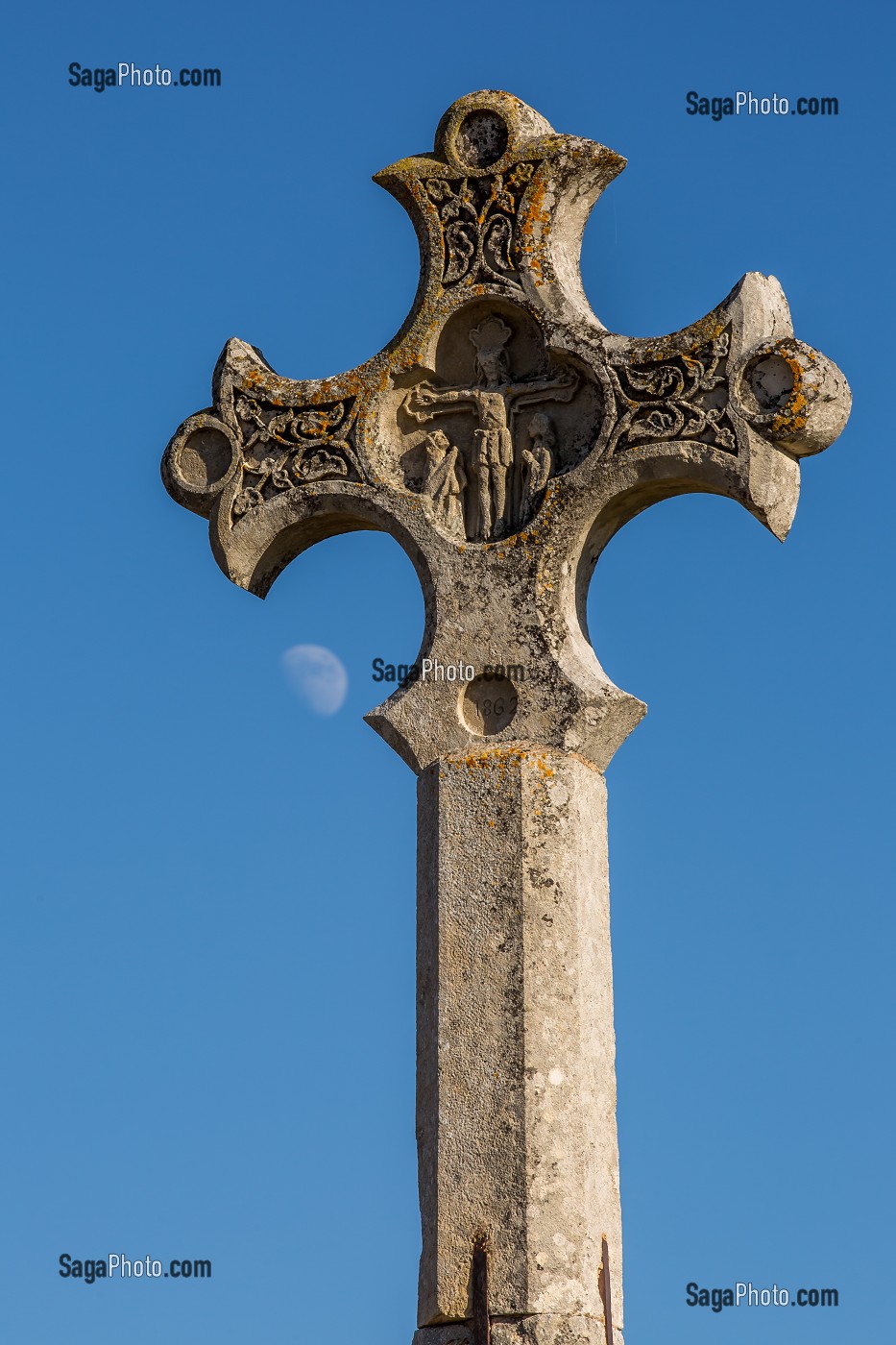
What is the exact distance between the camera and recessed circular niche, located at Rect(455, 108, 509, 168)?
377 inches

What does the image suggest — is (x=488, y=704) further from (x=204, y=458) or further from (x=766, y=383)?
(x=204, y=458)

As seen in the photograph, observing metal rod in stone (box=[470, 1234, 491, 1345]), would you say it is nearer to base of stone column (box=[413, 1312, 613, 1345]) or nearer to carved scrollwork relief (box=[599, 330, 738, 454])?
base of stone column (box=[413, 1312, 613, 1345])

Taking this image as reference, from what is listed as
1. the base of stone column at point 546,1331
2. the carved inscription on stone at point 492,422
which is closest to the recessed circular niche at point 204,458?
the carved inscription on stone at point 492,422

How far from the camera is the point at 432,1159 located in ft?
27.2

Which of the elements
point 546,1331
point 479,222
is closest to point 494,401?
point 479,222

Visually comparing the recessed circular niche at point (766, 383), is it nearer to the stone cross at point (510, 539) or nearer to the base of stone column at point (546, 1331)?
the stone cross at point (510, 539)

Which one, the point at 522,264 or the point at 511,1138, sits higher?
the point at 522,264

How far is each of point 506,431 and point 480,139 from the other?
130cm

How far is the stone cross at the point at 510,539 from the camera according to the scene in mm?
8148

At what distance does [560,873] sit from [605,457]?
1688 millimetres

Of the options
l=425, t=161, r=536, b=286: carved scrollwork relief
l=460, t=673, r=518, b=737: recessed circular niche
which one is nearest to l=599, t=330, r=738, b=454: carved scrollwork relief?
l=425, t=161, r=536, b=286: carved scrollwork relief

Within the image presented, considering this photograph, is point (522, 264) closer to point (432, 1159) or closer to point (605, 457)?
point (605, 457)

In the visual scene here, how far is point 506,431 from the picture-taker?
932 centimetres

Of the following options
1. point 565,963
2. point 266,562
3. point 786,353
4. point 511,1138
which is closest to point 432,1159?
point 511,1138
